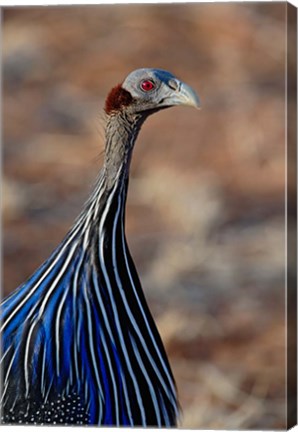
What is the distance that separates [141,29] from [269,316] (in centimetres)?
149

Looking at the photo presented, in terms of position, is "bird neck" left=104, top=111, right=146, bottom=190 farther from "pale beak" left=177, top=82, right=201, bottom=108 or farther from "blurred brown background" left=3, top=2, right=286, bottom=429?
"pale beak" left=177, top=82, right=201, bottom=108

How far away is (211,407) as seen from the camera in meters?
5.98

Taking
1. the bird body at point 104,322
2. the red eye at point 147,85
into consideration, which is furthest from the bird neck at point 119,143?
the red eye at point 147,85

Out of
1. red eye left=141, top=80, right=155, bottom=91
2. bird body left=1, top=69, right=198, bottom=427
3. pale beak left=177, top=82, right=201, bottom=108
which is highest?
red eye left=141, top=80, right=155, bottom=91

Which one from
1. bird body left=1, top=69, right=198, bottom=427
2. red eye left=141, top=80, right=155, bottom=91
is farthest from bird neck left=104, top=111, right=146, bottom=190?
red eye left=141, top=80, right=155, bottom=91

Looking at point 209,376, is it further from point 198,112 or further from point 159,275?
point 198,112

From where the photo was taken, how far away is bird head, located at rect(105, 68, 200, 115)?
5.93 m

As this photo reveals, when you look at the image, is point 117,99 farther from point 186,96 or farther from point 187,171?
point 187,171

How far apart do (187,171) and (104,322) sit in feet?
2.66

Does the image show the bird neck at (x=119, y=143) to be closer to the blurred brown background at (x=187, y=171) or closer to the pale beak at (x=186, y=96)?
the blurred brown background at (x=187, y=171)

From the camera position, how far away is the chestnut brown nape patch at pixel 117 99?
6.04 meters

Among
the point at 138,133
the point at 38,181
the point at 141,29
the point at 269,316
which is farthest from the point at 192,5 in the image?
the point at 269,316

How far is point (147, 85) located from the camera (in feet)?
19.5

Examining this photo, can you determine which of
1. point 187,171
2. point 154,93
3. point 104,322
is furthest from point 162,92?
point 104,322
